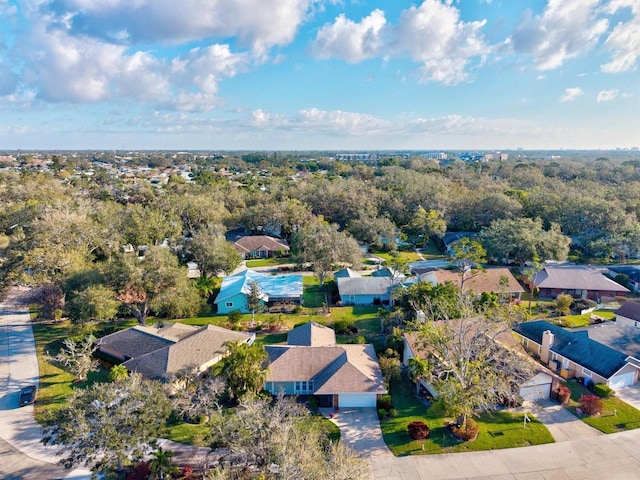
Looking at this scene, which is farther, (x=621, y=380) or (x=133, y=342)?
(x=133, y=342)

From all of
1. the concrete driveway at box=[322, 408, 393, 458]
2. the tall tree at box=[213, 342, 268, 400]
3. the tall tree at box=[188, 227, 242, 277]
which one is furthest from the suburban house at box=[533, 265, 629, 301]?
the tall tree at box=[213, 342, 268, 400]

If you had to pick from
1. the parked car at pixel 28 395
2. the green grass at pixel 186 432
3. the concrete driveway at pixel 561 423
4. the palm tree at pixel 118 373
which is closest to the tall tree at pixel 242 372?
the green grass at pixel 186 432

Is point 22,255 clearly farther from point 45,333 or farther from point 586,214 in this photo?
point 586,214

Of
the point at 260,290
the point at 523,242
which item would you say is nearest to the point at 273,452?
the point at 260,290

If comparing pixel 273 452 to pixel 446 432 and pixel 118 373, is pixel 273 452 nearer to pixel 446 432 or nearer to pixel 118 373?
pixel 446 432

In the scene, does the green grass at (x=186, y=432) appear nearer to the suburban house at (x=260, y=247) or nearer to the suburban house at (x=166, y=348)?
the suburban house at (x=166, y=348)
